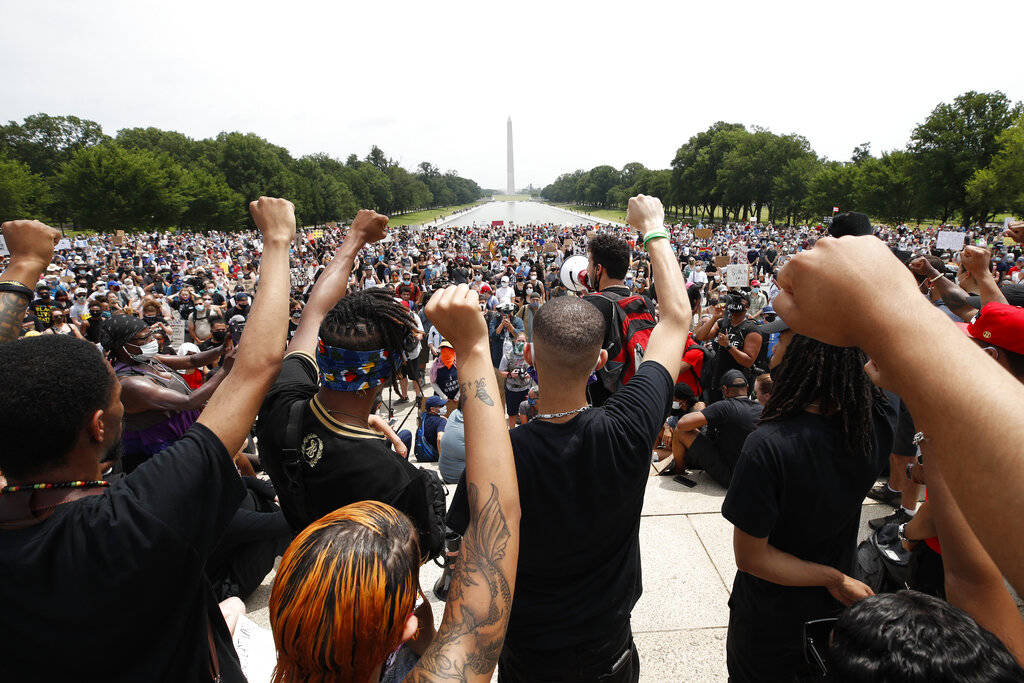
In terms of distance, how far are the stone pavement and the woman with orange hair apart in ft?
8.02

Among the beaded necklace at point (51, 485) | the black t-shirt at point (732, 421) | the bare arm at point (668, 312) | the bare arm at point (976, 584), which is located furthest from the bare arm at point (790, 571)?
the black t-shirt at point (732, 421)

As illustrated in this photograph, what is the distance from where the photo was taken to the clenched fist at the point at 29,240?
93.2 inches

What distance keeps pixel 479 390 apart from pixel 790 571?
152 centimetres

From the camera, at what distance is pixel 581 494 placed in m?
1.70

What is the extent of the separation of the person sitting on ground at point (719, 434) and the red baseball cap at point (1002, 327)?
2.51 m

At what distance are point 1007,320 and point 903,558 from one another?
119cm

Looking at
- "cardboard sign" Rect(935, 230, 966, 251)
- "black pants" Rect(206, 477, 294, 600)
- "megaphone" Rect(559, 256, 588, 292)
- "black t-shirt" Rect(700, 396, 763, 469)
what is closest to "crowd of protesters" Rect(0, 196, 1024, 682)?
"black pants" Rect(206, 477, 294, 600)

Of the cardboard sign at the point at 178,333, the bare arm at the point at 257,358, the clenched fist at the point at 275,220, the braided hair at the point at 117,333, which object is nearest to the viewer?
the bare arm at the point at 257,358

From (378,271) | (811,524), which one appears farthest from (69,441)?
(378,271)

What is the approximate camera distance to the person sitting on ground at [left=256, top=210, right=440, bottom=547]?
6.65 feet

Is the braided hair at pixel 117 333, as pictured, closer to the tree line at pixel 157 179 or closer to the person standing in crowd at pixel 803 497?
the person standing in crowd at pixel 803 497

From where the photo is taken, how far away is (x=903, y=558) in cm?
245

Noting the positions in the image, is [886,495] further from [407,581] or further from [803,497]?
[407,581]

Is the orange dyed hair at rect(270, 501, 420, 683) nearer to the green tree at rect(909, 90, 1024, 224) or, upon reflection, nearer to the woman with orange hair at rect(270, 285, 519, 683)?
the woman with orange hair at rect(270, 285, 519, 683)
